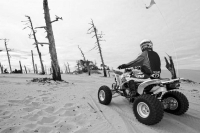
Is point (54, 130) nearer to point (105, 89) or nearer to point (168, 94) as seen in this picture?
point (105, 89)

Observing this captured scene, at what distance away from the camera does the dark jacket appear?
3.11 metres

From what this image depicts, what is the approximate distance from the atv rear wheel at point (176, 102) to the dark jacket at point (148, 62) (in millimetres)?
874

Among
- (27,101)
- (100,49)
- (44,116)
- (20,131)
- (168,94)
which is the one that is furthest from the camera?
(100,49)

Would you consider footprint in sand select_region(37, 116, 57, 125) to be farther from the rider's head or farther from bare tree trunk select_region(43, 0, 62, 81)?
bare tree trunk select_region(43, 0, 62, 81)

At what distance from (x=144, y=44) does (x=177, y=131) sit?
240 centimetres

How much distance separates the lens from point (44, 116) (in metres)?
3.02

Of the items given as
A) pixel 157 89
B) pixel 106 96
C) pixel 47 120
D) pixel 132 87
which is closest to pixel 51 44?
pixel 106 96

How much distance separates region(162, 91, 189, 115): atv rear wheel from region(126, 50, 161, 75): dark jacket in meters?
0.87

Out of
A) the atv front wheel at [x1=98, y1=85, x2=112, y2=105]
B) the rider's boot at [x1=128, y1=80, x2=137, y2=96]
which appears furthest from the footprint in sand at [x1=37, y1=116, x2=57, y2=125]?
the rider's boot at [x1=128, y1=80, x2=137, y2=96]

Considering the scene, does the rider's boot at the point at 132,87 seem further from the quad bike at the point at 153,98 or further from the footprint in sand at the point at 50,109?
the footprint in sand at the point at 50,109

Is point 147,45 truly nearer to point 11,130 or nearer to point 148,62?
point 148,62

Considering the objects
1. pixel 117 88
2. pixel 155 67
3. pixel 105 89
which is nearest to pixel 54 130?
pixel 105 89

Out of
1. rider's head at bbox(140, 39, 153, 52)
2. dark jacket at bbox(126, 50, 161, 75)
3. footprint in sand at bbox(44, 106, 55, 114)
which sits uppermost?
rider's head at bbox(140, 39, 153, 52)

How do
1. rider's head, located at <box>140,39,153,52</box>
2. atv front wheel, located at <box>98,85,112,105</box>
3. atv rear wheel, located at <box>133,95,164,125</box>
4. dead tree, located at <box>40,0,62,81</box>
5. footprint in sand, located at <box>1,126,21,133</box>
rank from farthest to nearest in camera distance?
1. dead tree, located at <box>40,0,62,81</box>
2. atv front wheel, located at <box>98,85,112,105</box>
3. rider's head, located at <box>140,39,153,52</box>
4. atv rear wheel, located at <box>133,95,164,125</box>
5. footprint in sand, located at <box>1,126,21,133</box>
